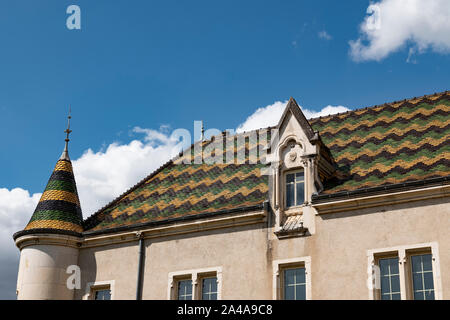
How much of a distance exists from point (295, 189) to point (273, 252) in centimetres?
212

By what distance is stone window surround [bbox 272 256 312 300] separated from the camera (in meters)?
20.1

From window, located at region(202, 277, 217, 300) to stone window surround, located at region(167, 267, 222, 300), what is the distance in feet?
0.46

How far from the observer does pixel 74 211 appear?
24875mm

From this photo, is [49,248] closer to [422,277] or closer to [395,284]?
[395,284]

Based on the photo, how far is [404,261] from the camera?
18797mm

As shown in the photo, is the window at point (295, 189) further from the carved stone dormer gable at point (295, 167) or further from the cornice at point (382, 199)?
the cornice at point (382, 199)

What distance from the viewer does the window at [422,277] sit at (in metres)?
18.4

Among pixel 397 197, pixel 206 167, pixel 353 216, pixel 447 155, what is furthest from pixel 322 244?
pixel 206 167

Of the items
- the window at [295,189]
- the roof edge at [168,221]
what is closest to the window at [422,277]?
the window at [295,189]

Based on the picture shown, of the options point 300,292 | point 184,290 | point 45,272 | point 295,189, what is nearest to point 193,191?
point 184,290

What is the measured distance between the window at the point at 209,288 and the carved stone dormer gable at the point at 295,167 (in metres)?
2.63

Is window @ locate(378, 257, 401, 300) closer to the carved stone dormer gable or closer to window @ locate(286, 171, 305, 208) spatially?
the carved stone dormer gable
